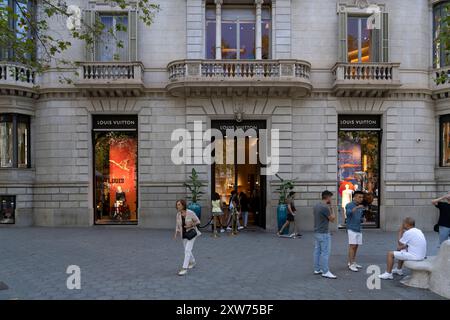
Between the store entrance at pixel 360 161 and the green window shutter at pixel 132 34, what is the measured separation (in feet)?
31.3

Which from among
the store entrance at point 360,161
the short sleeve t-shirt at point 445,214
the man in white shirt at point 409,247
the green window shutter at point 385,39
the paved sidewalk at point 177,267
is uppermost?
the green window shutter at point 385,39

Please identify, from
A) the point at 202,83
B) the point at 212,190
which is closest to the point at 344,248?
the point at 212,190

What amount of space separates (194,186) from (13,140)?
828 centimetres

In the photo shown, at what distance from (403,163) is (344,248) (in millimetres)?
6223

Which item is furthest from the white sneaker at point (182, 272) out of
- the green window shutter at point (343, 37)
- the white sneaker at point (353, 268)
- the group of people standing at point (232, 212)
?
the green window shutter at point (343, 37)

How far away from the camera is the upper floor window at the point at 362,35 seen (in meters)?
14.2

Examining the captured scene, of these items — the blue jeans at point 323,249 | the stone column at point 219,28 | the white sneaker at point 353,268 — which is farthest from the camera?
the stone column at point 219,28

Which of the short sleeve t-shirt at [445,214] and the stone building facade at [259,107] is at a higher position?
the stone building facade at [259,107]

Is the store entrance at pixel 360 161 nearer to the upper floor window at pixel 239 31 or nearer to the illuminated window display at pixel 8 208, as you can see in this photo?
the upper floor window at pixel 239 31

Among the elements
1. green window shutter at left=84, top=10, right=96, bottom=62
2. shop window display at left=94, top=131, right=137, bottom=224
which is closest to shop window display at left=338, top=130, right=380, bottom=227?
shop window display at left=94, top=131, right=137, bottom=224

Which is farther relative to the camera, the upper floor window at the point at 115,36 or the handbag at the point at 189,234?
the upper floor window at the point at 115,36

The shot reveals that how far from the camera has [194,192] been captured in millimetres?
13117

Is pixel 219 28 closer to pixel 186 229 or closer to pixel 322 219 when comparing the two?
pixel 186 229
